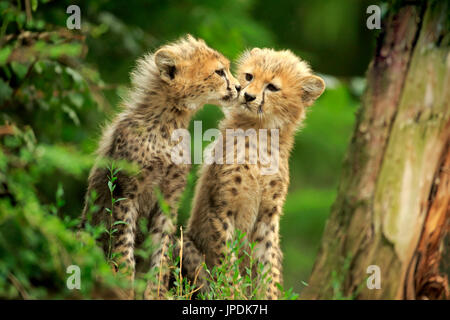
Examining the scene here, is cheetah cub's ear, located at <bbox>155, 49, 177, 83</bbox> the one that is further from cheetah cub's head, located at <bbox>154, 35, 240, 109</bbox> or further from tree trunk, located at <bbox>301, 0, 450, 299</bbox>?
tree trunk, located at <bbox>301, 0, 450, 299</bbox>

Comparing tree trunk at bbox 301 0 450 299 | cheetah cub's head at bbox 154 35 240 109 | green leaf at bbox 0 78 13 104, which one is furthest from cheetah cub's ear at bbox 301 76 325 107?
green leaf at bbox 0 78 13 104

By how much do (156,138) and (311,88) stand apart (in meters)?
1.25

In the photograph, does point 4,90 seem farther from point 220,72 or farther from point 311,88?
point 311,88

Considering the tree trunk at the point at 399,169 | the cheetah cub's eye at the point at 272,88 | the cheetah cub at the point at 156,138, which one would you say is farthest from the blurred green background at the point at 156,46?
the tree trunk at the point at 399,169

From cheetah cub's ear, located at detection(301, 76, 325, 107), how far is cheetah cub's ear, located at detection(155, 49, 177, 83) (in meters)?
0.99

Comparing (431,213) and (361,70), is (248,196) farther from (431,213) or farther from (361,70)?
(361,70)

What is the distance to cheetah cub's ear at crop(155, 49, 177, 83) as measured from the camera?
18.1 ft

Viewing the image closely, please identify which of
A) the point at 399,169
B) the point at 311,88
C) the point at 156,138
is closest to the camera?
the point at 399,169

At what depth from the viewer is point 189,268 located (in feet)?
17.8

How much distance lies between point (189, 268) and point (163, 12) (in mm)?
5188

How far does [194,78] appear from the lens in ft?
18.2

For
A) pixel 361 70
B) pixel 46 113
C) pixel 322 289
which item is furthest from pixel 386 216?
pixel 361 70

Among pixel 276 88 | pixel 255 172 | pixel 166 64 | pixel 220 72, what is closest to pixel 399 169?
pixel 255 172
